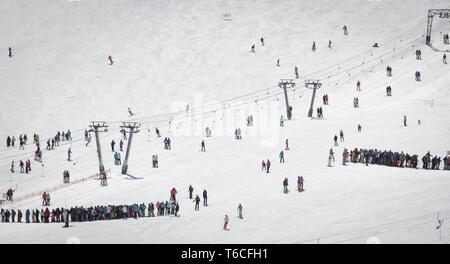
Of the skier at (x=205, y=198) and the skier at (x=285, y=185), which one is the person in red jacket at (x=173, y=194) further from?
the skier at (x=285, y=185)

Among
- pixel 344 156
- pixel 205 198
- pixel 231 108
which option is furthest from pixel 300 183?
pixel 231 108

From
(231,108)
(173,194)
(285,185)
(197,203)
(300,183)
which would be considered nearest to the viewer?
(197,203)

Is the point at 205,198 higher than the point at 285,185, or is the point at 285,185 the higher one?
the point at 285,185

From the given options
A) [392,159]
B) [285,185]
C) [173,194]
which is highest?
[392,159]

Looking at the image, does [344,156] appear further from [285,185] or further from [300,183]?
[285,185]

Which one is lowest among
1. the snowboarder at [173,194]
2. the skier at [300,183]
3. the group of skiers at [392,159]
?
the snowboarder at [173,194]

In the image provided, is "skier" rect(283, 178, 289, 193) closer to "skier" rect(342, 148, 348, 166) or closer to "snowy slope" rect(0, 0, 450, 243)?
"snowy slope" rect(0, 0, 450, 243)

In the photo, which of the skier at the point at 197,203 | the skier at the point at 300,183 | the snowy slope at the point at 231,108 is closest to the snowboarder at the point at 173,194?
the snowy slope at the point at 231,108

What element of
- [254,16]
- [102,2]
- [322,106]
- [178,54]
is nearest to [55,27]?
[102,2]

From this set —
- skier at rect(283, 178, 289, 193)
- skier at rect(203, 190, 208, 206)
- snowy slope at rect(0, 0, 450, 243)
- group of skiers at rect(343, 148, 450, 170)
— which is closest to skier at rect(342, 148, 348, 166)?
group of skiers at rect(343, 148, 450, 170)
